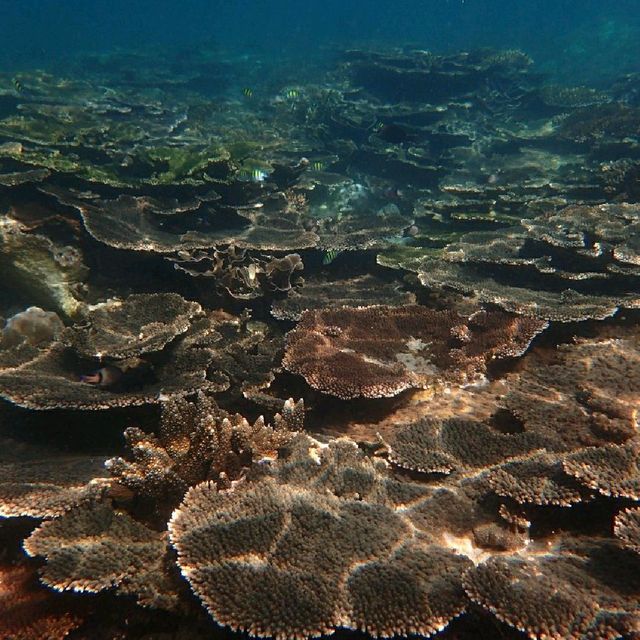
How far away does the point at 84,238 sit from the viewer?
642 centimetres

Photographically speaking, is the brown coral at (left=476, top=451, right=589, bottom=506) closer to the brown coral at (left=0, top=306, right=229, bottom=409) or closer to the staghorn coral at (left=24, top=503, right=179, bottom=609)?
the staghorn coral at (left=24, top=503, right=179, bottom=609)

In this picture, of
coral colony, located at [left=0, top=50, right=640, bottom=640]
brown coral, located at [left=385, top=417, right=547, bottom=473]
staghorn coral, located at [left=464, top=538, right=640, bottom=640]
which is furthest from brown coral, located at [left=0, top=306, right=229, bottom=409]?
staghorn coral, located at [left=464, top=538, right=640, bottom=640]

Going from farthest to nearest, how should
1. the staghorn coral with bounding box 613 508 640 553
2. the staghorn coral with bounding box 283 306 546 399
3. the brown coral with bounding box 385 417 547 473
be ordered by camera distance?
the staghorn coral with bounding box 283 306 546 399 → the brown coral with bounding box 385 417 547 473 → the staghorn coral with bounding box 613 508 640 553

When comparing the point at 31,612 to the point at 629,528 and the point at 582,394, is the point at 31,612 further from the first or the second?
the point at 582,394

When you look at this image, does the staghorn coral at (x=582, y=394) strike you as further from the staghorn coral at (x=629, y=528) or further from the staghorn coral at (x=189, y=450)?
the staghorn coral at (x=189, y=450)

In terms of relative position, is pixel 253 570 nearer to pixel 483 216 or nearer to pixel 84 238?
pixel 84 238

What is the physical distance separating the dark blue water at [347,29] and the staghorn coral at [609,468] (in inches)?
1066

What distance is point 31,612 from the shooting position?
7.82ft

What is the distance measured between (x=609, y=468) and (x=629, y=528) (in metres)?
0.44

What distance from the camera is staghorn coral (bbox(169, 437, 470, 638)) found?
2119 mm

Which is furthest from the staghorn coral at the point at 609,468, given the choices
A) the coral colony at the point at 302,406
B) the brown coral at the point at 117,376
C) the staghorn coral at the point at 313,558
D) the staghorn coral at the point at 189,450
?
the brown coral at the point at 117,376

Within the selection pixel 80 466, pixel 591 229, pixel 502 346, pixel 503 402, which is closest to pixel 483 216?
pixel 591 229

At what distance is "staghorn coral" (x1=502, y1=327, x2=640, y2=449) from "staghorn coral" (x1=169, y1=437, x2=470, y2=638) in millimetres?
1166

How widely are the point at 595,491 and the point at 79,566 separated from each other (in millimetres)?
2954
